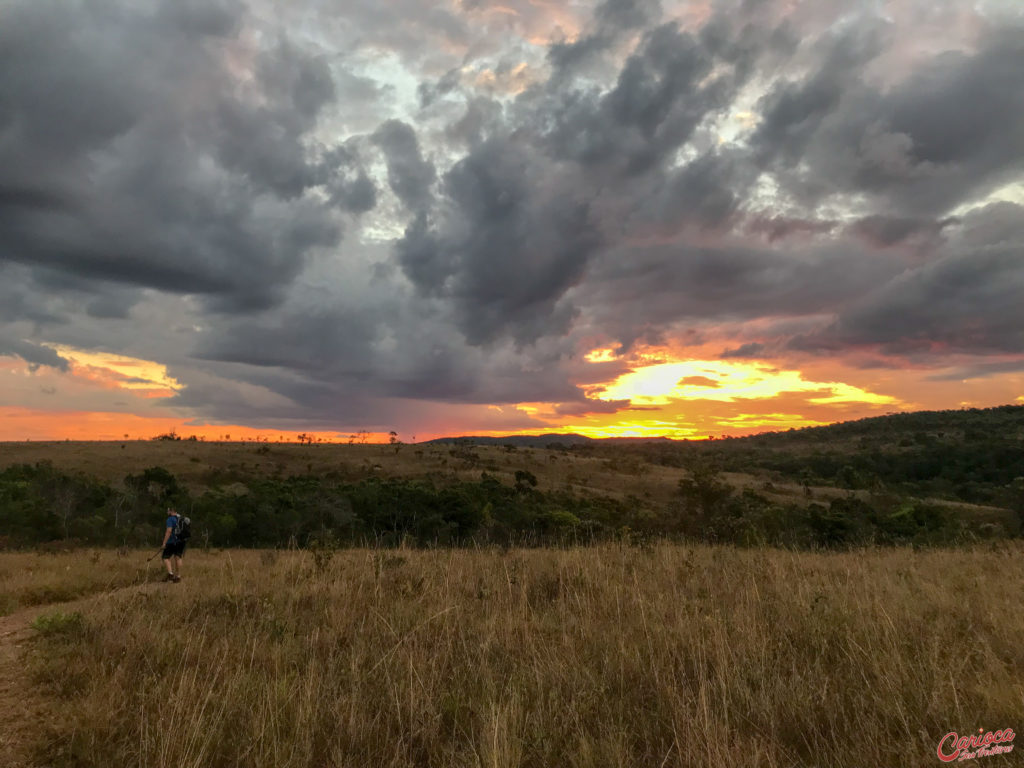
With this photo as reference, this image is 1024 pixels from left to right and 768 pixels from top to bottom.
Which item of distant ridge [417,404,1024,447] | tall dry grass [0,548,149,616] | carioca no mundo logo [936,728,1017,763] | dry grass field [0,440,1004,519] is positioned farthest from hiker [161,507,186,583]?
distant ridge [417,404,1024,447]

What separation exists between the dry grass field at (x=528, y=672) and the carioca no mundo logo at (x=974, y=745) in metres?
0.08

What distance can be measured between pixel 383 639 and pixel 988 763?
18.4ft

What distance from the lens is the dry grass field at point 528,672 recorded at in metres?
4.12

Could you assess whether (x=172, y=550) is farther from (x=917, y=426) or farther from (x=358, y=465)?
(x=917, y=426)

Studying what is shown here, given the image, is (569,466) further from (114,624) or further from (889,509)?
(114,624)

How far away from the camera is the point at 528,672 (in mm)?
5246

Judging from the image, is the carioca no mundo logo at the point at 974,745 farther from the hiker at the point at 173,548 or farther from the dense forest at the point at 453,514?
the hiker at the point at 173,548

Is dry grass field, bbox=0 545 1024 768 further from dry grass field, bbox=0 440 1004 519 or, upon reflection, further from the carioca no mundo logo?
dry grass field, bbox=0 440 1004 519

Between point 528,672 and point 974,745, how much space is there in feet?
11.1

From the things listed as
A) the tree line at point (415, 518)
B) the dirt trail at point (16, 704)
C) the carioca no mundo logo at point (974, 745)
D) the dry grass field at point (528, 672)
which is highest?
the carioca no mundo logo at point (974, 745)

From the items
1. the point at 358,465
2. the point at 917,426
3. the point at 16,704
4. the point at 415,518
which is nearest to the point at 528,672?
the point at 16,704

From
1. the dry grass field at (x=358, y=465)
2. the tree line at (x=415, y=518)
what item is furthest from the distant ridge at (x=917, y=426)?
the tree line at (x=415, y=518)

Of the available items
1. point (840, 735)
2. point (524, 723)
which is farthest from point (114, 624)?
point (840, 735)

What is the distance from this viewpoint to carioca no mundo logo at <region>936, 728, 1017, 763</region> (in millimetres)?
3607
